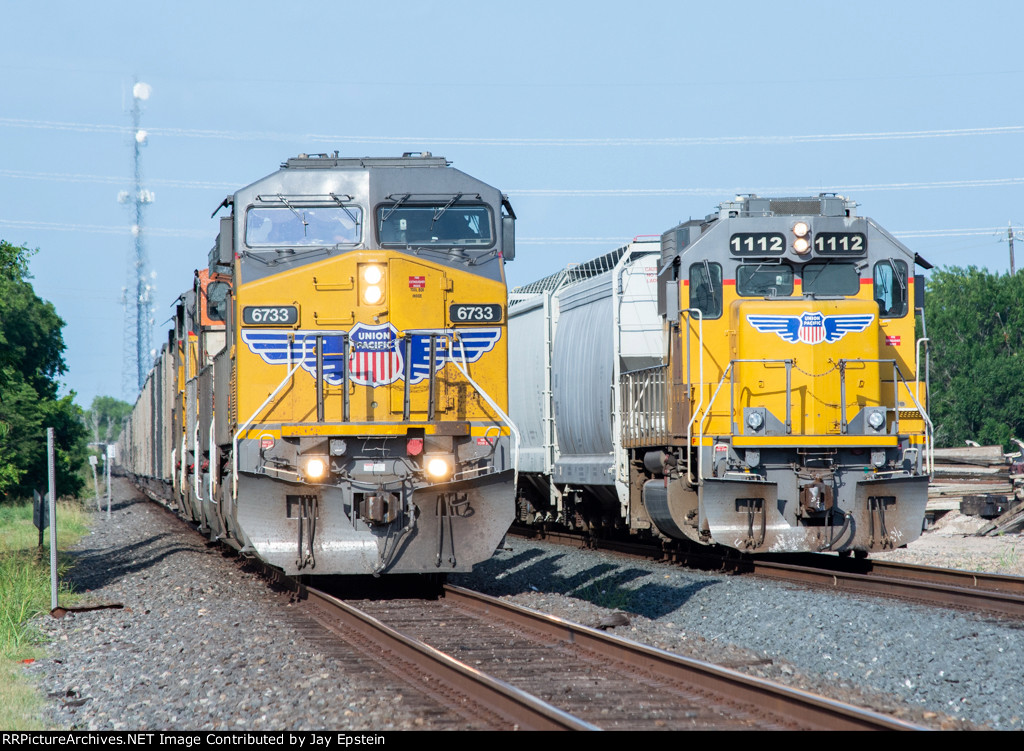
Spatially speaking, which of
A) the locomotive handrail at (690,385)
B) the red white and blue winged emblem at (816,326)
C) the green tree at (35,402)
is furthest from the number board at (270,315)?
the green tree at (35,402)

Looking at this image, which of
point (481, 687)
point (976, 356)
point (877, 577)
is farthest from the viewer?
point (976, 356)

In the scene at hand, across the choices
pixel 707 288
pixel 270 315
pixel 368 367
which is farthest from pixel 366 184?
pixel 707 288

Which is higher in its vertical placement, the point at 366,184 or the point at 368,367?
the point at 366,184

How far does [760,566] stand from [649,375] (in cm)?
267

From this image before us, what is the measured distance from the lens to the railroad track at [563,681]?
5.94 metres

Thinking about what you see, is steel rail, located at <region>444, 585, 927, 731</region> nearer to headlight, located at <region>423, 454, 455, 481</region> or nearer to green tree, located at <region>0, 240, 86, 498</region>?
headlight, located at <region>423, 454, 455, 481</region>

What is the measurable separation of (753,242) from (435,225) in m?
3.82

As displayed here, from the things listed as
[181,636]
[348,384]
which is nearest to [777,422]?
[348,384]

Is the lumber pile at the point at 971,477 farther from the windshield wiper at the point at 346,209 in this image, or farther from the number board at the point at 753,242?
the windshield wiper at the point at 346,209

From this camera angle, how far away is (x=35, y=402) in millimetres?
35719

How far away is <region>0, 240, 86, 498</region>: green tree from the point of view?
33.8m

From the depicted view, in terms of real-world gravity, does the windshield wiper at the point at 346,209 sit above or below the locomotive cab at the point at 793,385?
above

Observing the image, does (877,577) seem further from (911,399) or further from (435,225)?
(435,225)

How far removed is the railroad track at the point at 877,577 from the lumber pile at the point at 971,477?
6.70m
